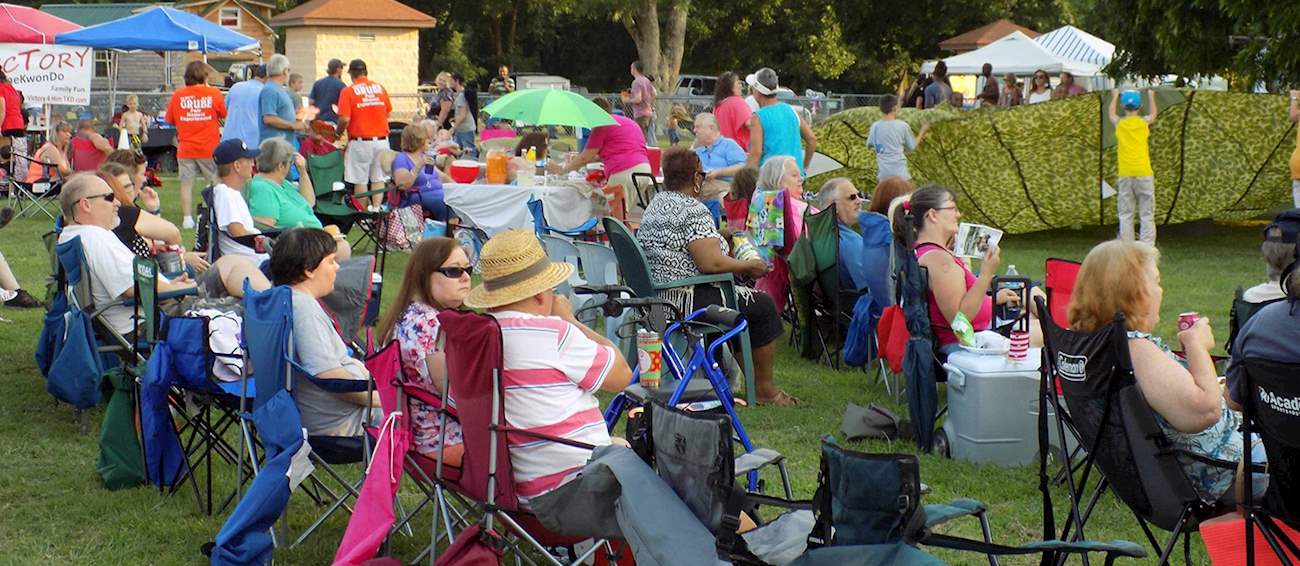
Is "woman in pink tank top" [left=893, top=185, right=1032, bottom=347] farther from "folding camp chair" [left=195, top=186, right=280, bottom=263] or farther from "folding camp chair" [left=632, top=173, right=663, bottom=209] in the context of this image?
"folding camp chair" [left=632, top=173, right=663, bottom=209]

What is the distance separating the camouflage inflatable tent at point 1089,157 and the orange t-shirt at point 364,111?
160 inches

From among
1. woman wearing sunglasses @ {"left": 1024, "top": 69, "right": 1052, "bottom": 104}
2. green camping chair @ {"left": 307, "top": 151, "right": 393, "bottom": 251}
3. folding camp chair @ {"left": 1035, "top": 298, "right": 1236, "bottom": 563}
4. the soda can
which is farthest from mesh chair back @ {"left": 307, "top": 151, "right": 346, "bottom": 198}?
woman wearing sunglasses @ {"left": 1024, "top": 69, "right": 1052, "bottom": 104}

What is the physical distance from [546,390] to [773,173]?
4639 mm

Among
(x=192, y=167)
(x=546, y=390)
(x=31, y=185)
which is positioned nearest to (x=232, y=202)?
(x=546, y=390)

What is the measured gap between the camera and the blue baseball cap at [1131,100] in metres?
12.6

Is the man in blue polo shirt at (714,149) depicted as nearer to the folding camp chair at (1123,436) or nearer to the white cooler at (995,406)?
the white cooler at (995,406)

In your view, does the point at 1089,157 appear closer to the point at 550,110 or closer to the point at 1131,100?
the point at 1131,100

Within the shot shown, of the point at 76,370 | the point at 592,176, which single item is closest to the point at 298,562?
the point at 76,370

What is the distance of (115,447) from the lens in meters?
5.58

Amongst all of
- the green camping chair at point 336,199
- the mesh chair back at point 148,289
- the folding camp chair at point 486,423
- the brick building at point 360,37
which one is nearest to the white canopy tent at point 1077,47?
the brick building at point 360,37

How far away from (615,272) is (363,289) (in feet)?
7.75

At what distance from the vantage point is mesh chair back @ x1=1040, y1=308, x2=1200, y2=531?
12.9 feet

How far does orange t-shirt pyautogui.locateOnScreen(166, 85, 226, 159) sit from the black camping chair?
11.0 meters

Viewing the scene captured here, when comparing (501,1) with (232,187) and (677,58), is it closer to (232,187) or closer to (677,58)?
(677,58)
